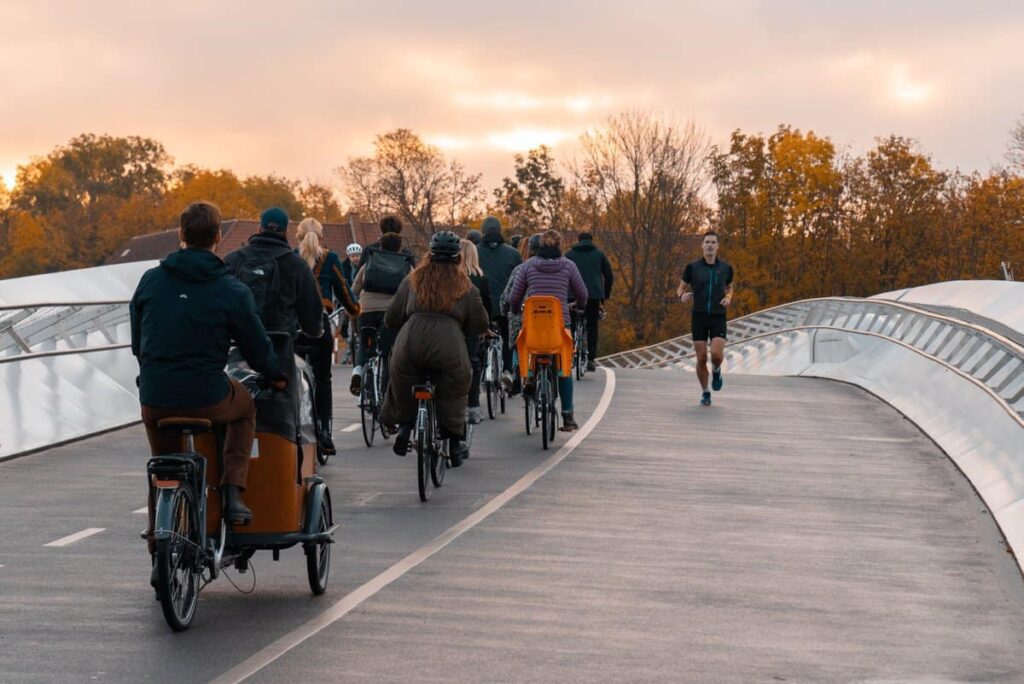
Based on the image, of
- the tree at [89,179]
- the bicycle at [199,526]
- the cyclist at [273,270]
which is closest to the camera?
the bicycle at [199,526]

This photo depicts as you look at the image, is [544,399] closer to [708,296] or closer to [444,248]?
[444,248]

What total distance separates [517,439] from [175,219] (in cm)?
12373

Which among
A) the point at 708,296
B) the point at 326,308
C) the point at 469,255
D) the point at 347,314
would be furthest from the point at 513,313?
the point at 708,296

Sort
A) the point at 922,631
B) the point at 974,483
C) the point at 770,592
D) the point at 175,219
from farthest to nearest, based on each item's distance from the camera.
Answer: the point at 175,219 < the point at 974,483 < the point at 770,592 < the point at 922,631

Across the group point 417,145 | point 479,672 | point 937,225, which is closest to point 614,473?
point 479,672

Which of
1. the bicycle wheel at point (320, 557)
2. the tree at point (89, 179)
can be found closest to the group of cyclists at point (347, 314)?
the bicycle wheel at point (320, 557)

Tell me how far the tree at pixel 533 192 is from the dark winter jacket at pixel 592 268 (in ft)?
247

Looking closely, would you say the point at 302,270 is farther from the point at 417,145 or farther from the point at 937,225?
the point at 417,145

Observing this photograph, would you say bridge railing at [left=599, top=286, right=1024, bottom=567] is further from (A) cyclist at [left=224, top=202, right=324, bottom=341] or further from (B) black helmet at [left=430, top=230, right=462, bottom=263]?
(A) cyclist at [left=224, top=202, right=324, bottom=341]

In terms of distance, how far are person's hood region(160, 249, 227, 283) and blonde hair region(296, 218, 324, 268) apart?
690cm

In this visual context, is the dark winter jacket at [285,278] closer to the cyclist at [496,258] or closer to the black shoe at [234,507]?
the black shoe at [234,507]

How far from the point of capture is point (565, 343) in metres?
17.4

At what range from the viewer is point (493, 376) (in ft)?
65.9

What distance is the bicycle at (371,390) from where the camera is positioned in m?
16.7
